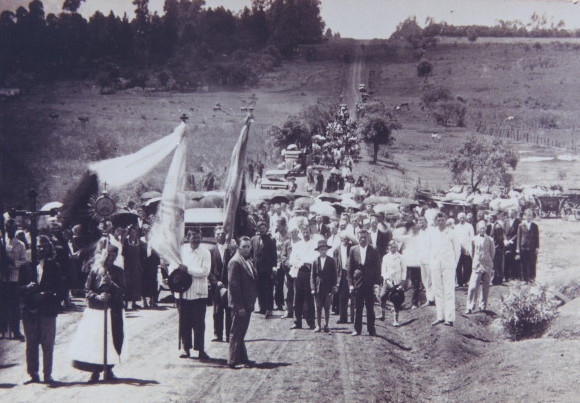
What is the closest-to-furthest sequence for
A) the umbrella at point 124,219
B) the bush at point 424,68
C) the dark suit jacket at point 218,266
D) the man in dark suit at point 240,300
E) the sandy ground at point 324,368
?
the sandy ground at point 324,368 → the man in dark suit at point 240,300 → the dark suit jacket at point 218,266 → the umbrella at point 124,219 → the bush at point 424,68

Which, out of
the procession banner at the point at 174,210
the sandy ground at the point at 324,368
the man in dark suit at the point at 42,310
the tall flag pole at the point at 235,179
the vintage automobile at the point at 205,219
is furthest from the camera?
the vintage automobile at the point at 205,219

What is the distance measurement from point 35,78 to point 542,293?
30.5ft

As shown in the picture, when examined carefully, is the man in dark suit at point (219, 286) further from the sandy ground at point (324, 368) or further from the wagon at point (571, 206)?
the wagon at point (571, 206)

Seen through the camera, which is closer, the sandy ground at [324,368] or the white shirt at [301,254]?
the sandy ground at [324,368]

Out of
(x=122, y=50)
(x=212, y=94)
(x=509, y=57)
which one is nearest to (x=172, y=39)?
(x=122, y=50)

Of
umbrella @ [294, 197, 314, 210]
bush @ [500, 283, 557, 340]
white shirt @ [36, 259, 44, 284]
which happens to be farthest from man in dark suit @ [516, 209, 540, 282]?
white shirt @ [36, 259, 44, 284]

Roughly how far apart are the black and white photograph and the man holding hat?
0.12 feet

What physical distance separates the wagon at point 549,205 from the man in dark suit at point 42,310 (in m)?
16.2

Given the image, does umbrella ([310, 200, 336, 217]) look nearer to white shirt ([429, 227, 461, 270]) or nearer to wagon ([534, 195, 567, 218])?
white shirt ([429, 227, 461, 270])

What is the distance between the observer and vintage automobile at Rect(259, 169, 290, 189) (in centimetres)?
1711

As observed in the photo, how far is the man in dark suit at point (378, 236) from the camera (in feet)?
44.0

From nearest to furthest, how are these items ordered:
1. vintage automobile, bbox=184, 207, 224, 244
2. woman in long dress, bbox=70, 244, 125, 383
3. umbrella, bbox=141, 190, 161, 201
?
woman in long dress, bbox=70, 244, 125, 383
umbrella, bbox=141, 190, 161, 201
vintage automobile, bbox=184, 207, 224, 244

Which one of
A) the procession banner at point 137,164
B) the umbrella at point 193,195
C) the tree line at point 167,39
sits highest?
the tree line at point 167,39

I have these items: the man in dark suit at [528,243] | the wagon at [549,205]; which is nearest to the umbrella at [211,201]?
the man in dark suit at [528,243]
